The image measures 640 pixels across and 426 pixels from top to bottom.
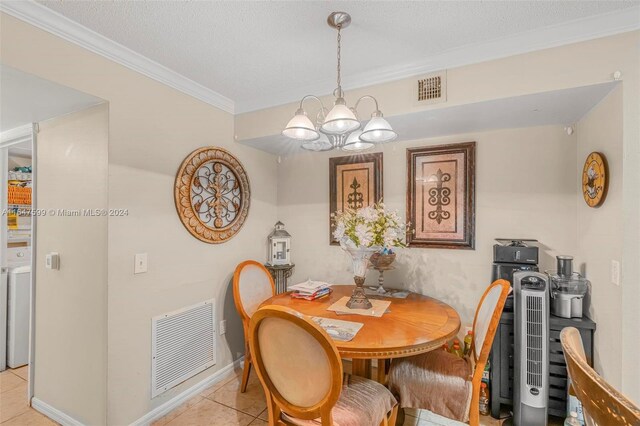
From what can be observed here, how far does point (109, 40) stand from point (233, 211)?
1501 millimetres

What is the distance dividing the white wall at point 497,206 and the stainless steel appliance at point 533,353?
53 cm

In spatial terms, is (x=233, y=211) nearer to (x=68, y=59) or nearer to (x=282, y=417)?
(x=68, y=59)

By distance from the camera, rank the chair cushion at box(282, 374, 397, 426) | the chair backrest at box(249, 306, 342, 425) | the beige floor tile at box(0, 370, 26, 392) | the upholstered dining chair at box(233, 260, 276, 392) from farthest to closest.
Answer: the beige floor tile at box(0, 370, 26, 392) → the upholstered dining chair at box(233, 260, 276, 392) → the chair cushion at box(282, 374, 397, 426) → the chair backrest at box(249, 306, 342, 425)

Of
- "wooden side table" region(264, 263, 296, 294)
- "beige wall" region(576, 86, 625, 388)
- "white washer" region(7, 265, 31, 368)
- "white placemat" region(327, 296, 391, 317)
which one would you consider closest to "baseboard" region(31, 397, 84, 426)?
"white washer" region(7, 265, 31, 368)

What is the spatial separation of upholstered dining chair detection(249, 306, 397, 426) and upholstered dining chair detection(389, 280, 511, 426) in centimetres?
28

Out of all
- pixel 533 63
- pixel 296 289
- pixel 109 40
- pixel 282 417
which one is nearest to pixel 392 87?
pixel 533 63

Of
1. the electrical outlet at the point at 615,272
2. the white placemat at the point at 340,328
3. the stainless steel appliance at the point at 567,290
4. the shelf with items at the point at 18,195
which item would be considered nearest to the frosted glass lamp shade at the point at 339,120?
the white placemat at the point at 340,328

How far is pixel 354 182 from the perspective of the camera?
2.95 meters

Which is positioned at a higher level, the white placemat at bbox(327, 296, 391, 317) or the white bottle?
the white placemat at bbox(327, 296, 391, 317)

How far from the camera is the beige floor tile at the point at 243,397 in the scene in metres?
2.21

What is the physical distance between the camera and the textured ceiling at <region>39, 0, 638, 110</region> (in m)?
1.51

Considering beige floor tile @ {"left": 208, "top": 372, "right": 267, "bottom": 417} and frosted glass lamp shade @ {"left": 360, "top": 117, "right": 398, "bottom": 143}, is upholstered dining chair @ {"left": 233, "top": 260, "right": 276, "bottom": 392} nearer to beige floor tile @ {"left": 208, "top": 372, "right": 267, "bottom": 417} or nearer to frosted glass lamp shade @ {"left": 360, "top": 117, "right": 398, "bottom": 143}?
beige floor tile @ {"left": 208, "top": 372, "right": 267, "bottom": 417}

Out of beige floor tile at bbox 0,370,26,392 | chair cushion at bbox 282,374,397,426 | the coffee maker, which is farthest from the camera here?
beige floor tile at bbox 0,370,26,392

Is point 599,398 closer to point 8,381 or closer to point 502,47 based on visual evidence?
point 502,47
